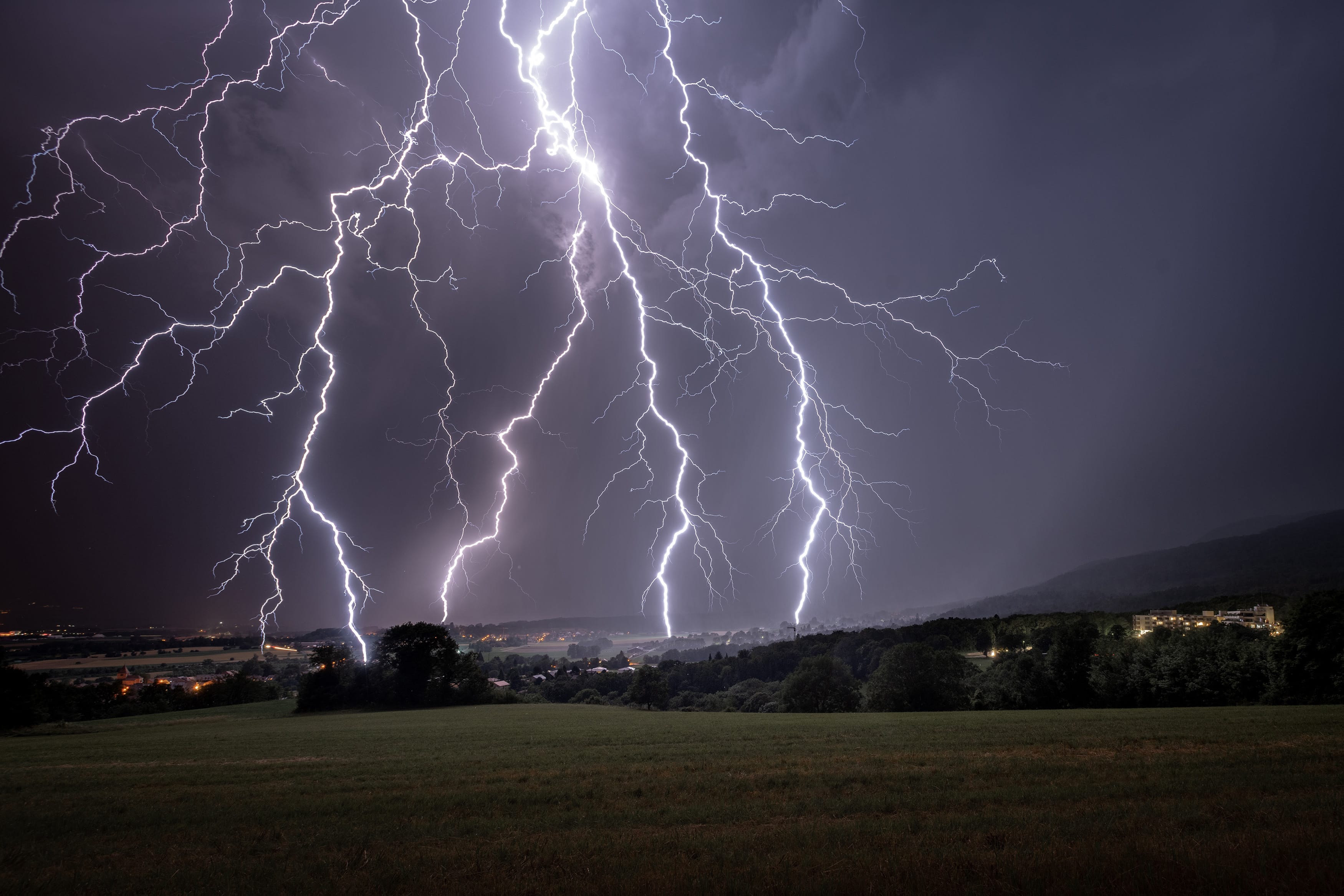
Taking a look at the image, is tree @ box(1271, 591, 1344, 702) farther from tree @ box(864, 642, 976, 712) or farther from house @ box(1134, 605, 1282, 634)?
house @ box(1134, 605, 1282, 634)

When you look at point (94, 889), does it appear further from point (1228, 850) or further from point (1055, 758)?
point (1055, 758)

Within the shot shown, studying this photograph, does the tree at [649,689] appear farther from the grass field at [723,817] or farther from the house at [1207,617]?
the house at [1207,617]

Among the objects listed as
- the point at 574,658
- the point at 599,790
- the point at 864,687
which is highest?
the point at 599,790

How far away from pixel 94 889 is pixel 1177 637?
39569 mm

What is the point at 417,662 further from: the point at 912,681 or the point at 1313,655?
the point at 1313,655

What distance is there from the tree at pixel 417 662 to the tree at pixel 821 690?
2385cm

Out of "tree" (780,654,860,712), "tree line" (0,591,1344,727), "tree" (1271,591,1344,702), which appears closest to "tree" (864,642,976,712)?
"tree line" (0,591,1344,727)

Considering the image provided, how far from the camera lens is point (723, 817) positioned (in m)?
6.89

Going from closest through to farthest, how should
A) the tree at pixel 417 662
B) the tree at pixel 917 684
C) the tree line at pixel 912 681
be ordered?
the tree line at pixel 912 681 < the tree at pixel 917 684 < the tree at pixel 417 662

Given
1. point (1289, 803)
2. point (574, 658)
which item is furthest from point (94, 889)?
point (574, 658)

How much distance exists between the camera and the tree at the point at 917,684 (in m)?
30.4

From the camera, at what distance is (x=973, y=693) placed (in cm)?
3186

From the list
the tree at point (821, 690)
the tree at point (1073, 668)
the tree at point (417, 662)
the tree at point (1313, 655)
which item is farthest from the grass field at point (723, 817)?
the tree at point (417, 662)

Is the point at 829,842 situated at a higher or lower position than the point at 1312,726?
higher
